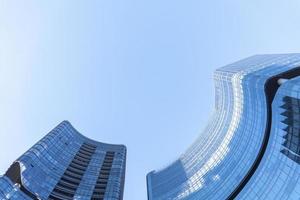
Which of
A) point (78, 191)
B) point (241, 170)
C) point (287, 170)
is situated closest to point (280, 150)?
point (287, 170)

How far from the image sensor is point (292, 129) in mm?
55219

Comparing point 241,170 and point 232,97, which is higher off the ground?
point 232,97

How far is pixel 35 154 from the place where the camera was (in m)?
77.1

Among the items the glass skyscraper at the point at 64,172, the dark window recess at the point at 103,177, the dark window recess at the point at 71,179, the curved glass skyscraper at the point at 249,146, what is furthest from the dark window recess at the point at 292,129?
the dark window recess at the point at 71,179

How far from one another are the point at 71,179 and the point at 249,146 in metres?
46.6

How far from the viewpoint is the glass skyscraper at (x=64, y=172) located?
6650 cm

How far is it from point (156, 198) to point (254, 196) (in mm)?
40621

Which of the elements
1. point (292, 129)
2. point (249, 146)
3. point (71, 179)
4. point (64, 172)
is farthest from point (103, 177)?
point (292, 129)

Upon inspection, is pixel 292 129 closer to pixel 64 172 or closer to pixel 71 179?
pixel 71 179

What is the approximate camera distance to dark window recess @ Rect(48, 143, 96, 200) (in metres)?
71.1

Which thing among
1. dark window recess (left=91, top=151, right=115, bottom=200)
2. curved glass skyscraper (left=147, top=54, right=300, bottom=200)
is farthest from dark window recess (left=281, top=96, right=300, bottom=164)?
dark window recess (left=91, top=151, right=115, bottom=200)

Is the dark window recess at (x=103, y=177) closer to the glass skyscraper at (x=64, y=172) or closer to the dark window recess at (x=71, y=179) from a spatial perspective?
the glass skyscraper at (x=64, y=172)

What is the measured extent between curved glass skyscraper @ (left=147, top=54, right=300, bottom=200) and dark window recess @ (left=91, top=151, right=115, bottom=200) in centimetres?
1733

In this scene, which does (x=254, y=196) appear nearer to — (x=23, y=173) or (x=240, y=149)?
(x=240, y=149)
